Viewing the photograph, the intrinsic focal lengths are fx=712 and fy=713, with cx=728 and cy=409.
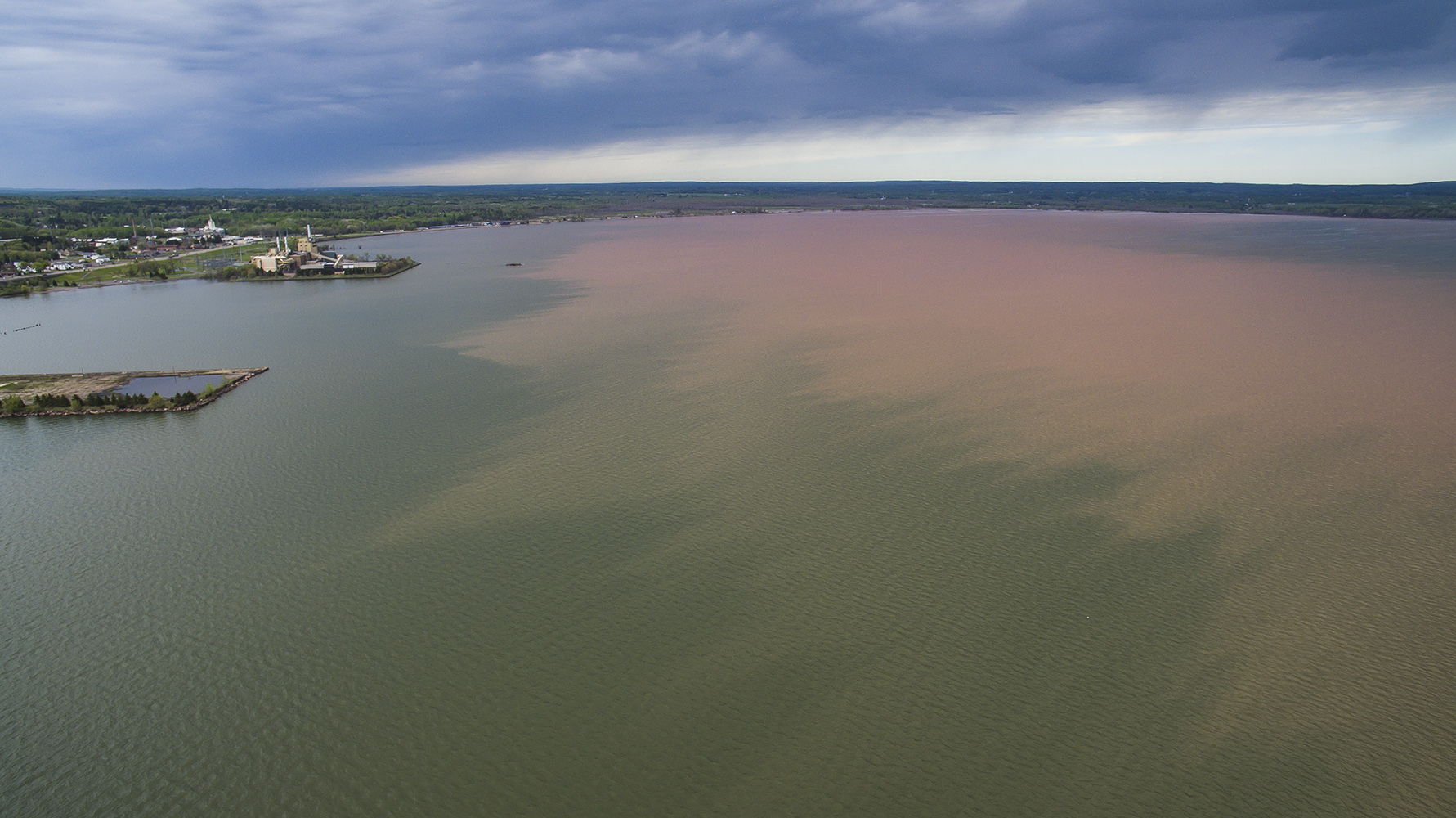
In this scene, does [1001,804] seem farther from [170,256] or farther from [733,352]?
[170,256]

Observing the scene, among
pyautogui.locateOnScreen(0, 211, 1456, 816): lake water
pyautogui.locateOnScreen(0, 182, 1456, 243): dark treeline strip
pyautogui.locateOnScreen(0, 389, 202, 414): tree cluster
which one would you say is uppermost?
pyautogui.locateOnScreen(0, 182, 1456, 243): dark treeline strip

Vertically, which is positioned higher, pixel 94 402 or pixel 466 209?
pixel 466 209

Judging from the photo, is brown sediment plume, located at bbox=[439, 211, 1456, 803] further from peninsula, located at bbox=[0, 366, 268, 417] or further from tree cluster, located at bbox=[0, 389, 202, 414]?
tree cluster, located at bbox=[0, 389, 202, 414]

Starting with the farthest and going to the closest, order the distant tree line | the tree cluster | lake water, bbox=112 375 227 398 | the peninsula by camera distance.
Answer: the distant tree line < lake water, bbox=112 375 227 398 < the peninsula < the tree cluster

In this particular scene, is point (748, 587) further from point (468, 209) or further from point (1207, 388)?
point (468, 209)

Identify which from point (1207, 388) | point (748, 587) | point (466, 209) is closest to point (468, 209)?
point (466, 209)

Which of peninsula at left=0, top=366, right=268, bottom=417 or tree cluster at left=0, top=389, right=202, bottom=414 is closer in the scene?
tree cluster at left=0, top=389, right=202, bottom=414

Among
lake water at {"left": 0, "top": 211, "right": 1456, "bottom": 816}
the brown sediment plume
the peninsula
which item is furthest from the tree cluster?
the brown sediment plume

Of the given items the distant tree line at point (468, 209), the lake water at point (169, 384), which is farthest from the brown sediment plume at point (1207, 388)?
the distant tree line at point (468, 209)

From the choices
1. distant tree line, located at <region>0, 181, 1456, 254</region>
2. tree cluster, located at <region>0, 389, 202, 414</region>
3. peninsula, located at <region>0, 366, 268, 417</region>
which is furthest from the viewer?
distant tree line, located at <region>0, 181, 1456, 254</region>
